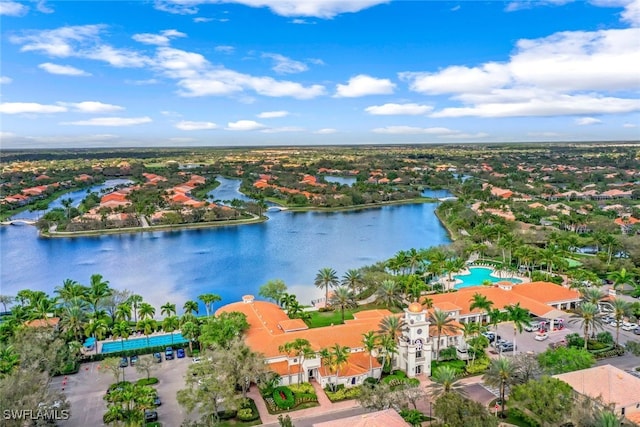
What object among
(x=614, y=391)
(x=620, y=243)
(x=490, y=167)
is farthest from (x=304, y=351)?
(x=490, y=167)

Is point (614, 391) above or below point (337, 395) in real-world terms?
above

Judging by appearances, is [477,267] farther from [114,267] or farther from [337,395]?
[114,267]

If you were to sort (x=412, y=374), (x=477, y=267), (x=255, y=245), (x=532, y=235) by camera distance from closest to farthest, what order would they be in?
(x=412, y=374)
(x=477, y=267)
(x=532, y=235)
(x=255, y=245)

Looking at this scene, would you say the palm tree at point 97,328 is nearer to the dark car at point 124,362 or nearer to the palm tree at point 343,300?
the dark car at point 124,362

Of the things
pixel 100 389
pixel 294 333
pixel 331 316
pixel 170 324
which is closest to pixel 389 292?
pixel 331 316

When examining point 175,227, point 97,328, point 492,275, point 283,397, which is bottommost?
point 283,397

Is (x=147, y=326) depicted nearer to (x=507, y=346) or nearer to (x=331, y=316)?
(x=331, y=316)

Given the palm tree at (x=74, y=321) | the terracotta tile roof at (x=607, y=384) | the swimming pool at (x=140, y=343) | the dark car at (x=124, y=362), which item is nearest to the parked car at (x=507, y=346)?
the terracotta tile roof at (x=607, y=384)
